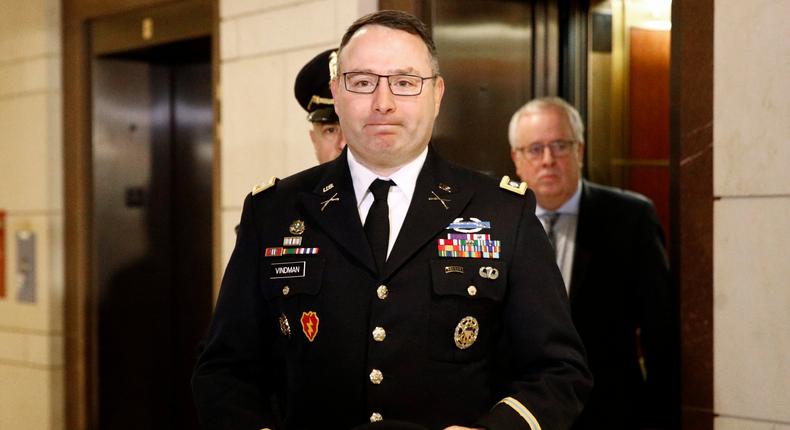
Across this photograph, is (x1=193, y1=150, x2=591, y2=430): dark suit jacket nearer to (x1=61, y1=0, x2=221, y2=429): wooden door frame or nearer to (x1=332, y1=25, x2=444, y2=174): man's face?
(x1=332, y1=25, x2=444, y2=174): man's face

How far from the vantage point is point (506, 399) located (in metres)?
1.83

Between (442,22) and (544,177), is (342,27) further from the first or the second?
(544,177)

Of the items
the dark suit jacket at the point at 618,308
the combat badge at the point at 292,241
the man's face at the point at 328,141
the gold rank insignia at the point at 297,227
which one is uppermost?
the man's face at the point at 328,141

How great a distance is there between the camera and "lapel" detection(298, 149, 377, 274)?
6.37 feet

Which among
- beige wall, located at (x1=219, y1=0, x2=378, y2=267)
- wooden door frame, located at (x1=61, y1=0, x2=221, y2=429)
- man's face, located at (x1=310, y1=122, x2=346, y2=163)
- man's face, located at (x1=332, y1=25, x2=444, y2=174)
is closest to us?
man's face, located at (x1=332, y1=25, x2=444, y2=174)

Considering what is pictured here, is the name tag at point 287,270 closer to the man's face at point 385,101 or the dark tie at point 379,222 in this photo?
the dark tie at point 379,222

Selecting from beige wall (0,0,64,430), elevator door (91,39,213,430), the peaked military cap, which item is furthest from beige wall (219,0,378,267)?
beige wall (0,0,64,430)

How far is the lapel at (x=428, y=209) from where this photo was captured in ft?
6.33

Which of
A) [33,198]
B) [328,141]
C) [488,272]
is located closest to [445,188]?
[488,272]

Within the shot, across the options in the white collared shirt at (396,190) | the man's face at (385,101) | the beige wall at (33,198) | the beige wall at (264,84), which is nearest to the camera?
the man's face at (385,101)

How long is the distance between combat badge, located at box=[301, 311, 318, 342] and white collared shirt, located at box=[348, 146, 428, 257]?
213 mm

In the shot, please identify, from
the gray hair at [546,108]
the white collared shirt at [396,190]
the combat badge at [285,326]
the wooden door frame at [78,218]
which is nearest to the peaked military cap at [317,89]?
the gray hair at [546,108]

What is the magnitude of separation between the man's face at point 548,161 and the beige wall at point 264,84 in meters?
0.77

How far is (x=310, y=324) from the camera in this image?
76.9 inches
